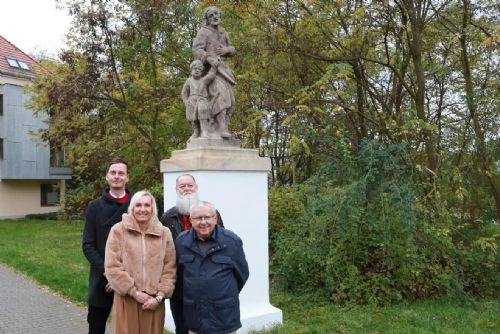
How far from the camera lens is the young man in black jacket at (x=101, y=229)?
4297 millimetres

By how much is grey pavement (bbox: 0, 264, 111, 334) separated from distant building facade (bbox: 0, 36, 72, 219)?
19.3 m

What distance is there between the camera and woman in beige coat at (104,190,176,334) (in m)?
3.73

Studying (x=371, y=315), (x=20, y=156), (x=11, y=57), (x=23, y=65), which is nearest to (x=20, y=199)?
(x=20, y=156)

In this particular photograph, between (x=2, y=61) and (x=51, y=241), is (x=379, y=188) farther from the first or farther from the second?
(x=2, y=61)

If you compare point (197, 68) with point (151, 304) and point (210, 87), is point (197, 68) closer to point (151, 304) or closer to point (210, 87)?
point (210, 87)

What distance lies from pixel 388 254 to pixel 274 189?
3710 millimetres

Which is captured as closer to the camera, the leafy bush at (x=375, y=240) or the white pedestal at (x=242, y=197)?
the white pedestal at (x=242, y=197)

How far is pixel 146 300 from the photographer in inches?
147

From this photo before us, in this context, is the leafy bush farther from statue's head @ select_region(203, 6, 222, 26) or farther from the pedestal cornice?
statue's head @ select_region(203, 6, 222, 26)

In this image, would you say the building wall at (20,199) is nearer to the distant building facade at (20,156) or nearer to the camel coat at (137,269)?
the distant building facade at (20,156)

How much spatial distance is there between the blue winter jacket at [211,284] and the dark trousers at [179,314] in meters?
0.30

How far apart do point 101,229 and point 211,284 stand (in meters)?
1.21

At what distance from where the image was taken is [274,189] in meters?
10.9

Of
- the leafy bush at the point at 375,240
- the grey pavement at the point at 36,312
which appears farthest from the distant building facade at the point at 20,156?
the leafy bush at the point at 375,240
